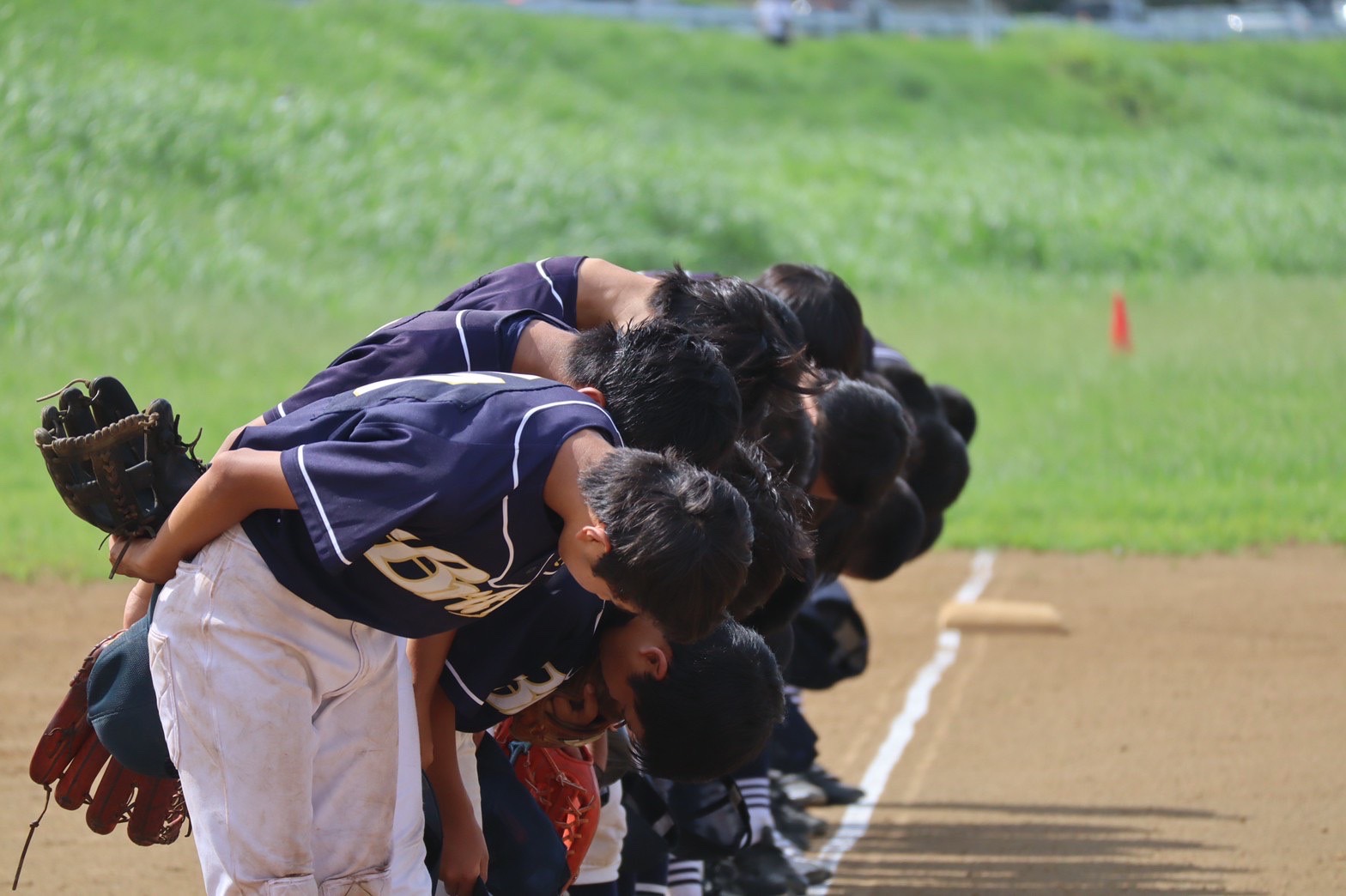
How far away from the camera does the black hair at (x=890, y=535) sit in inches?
193

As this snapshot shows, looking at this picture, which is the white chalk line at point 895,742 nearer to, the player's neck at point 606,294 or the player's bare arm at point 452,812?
the player's bare arm at point 452,812

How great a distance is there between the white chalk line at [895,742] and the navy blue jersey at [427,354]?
8.01 ft

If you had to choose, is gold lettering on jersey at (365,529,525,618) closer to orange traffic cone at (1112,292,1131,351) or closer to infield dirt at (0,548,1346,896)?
infield dirt at (0,548,1346,896)

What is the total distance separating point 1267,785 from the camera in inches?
230

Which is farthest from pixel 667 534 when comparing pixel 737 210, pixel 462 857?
pixel 737 210

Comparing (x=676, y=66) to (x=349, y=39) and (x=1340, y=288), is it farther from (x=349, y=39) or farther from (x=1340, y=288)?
(x=1340, y=288)

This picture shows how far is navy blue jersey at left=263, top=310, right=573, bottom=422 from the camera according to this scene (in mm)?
3131

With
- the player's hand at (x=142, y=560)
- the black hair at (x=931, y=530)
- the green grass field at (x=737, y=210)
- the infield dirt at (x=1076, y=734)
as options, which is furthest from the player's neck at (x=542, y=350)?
the green grass field at (x=737, y=210)

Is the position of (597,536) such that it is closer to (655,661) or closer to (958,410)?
(655,661)

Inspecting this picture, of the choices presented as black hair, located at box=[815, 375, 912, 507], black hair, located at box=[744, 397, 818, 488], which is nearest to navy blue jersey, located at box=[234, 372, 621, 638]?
black hair, located at box=[744, 397, 818, 488]

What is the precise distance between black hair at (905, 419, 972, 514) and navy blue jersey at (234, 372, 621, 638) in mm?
2948

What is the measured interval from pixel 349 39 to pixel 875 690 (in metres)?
19.9

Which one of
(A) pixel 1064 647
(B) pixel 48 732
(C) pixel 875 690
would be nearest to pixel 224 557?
(B) pixel 48 732

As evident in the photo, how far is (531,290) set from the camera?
11.6ft
